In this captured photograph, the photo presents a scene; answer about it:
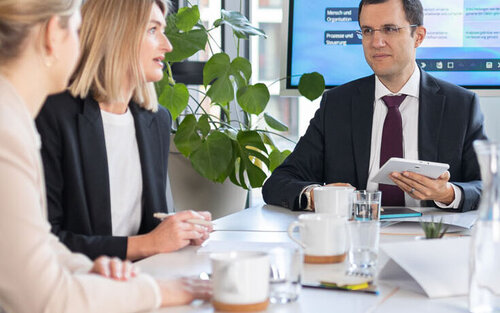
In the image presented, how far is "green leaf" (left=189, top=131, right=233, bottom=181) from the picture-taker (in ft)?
11.0

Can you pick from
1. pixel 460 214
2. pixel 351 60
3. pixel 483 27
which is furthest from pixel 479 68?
pixel 460 214

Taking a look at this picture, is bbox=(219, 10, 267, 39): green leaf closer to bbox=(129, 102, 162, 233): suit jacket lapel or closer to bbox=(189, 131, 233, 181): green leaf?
bbox=(189, 131, 233, 181): green leaf

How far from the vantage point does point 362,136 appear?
299 cm

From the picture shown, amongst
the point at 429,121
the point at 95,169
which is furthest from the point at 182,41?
the point at 95,169

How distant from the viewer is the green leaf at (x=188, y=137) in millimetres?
3473

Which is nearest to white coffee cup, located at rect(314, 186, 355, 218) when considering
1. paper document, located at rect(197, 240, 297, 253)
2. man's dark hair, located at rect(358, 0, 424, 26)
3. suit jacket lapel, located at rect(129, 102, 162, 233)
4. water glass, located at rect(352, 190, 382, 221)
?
water glass, located at rect(352, 190, 382, 221)

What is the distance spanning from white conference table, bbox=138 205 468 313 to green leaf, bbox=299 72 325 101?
143cm

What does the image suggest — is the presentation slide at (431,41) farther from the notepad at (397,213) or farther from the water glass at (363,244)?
the water glass at (363,244)

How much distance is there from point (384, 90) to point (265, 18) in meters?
2.17

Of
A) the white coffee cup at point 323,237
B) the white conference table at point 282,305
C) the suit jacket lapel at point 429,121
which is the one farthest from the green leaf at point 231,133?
the white coffee cup at point 323,237

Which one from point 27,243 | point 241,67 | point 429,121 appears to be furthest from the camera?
point 241,67

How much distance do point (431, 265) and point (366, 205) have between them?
0.70 meters

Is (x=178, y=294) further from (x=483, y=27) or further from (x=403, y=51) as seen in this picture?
(x=483, y=27)

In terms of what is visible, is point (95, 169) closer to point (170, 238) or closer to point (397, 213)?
point (170, 238)
